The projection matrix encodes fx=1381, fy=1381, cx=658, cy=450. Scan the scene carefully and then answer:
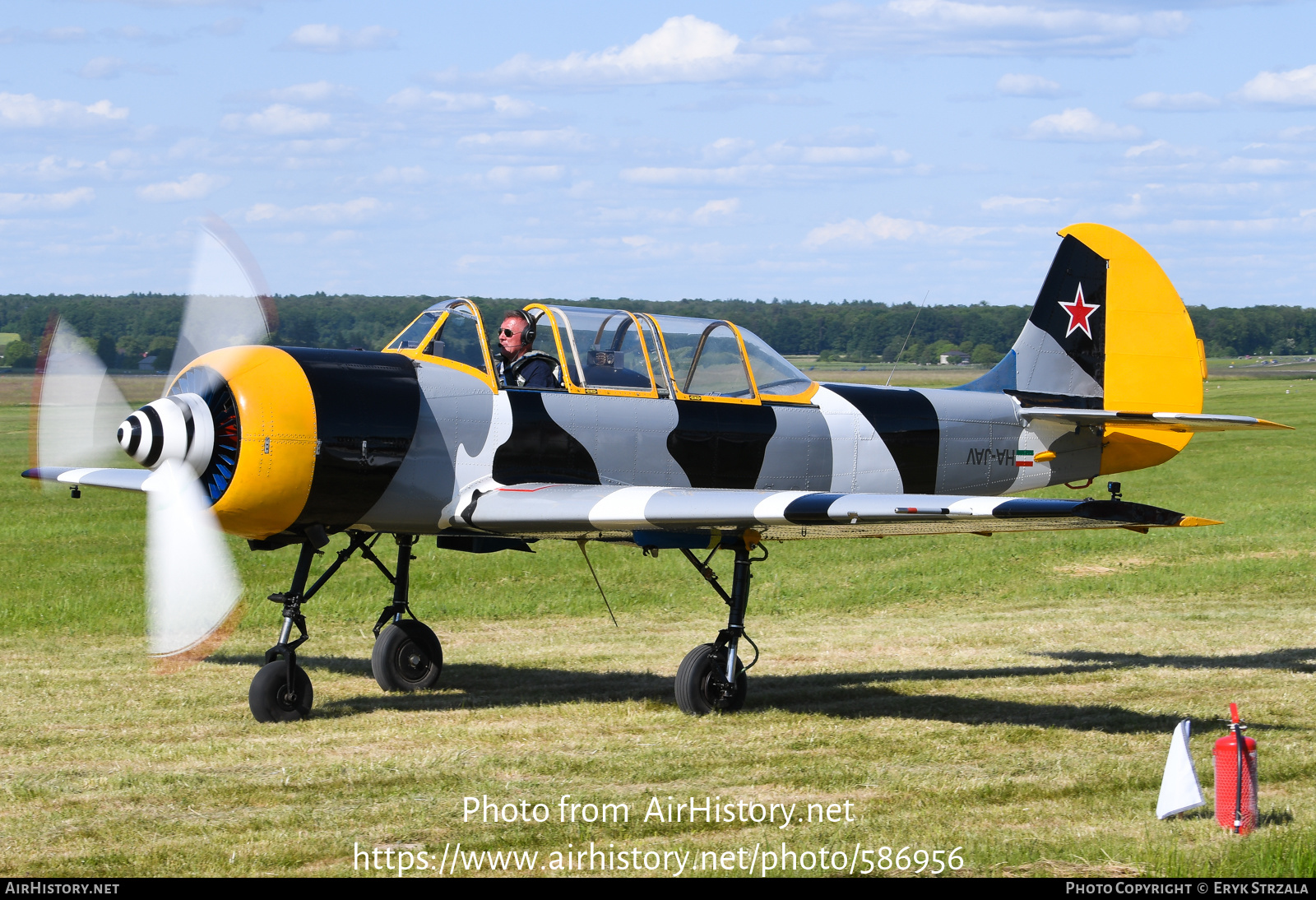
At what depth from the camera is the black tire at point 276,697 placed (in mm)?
9336

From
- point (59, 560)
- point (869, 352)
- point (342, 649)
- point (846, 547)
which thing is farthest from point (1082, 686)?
point (869, 352)

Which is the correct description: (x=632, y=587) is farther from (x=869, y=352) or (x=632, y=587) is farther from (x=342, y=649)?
(x=869, y=352)

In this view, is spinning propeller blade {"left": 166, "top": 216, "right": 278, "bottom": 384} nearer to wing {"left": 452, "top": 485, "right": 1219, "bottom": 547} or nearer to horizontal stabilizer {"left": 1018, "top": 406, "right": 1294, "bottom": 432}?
wing {"left": 452, "top": 485, "right": 1219, "bottom": 547}

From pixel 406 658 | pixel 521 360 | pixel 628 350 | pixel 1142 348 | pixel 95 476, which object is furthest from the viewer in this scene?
pixel 1142 348

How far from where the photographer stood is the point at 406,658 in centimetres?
1076

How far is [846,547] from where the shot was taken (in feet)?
64.7

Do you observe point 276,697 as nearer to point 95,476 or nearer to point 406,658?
point 406,658

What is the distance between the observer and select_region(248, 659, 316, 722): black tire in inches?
368

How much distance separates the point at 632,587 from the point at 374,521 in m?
7.75

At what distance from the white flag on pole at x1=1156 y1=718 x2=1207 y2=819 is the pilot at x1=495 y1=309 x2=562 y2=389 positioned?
4904 millimetres

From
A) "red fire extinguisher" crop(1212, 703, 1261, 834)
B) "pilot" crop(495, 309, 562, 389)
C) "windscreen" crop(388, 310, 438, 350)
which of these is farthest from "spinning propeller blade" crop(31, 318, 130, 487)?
"red fire extinguisher" crop(1212, 703, 1261, 834)

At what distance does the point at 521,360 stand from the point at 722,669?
2641 millimetres

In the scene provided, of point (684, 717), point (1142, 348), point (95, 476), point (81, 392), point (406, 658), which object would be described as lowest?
point (684, 717)

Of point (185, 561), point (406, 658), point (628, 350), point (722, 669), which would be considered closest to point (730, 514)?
point (722, 669)
